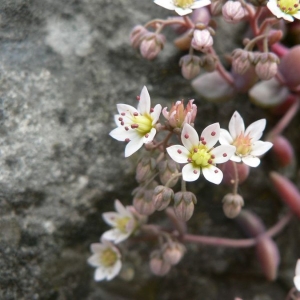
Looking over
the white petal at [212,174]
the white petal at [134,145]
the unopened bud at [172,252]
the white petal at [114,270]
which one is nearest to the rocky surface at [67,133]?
the white petal at [114,270]

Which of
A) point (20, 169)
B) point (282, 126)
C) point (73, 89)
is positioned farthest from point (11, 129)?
point (282, 126)

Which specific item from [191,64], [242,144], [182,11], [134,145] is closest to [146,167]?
[134,145]

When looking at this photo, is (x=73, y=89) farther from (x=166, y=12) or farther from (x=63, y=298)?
(x=63, y=298)

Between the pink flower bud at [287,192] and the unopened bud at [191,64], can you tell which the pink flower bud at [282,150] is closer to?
the pink flower bud at [287,192]

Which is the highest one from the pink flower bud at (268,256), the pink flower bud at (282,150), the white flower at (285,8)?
the white flower at (285,8)

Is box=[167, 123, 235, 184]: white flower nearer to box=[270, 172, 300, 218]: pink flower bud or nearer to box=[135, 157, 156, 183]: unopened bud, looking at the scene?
box=[135, 157, 156, 183]: unopened bud

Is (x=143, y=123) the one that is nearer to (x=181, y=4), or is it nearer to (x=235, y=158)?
(x=235, y=158)
